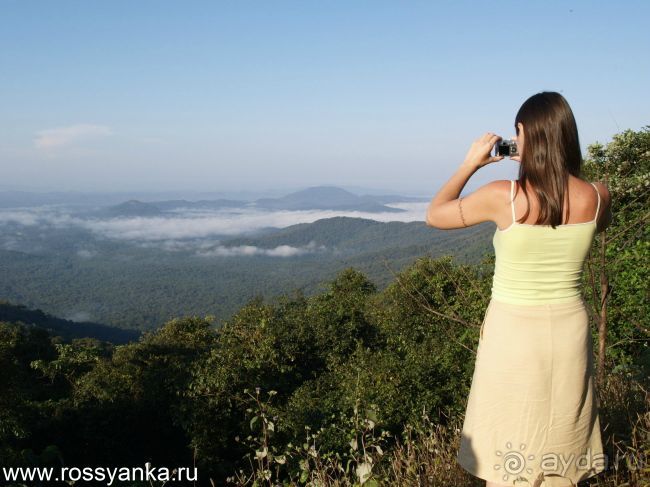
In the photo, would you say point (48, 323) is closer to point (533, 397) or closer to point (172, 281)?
point (533, 397)

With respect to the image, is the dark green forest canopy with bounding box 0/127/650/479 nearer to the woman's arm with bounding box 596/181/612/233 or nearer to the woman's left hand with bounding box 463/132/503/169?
the woman's arm with bounding box 596/181/612/233

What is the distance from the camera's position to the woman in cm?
174

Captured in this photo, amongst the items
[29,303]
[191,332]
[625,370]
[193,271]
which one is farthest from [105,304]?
[625,370]

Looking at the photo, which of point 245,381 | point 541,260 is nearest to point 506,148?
point 541,260

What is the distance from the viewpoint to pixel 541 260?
1.76 m

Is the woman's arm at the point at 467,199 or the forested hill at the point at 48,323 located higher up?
the woman's arm at the point at 467,199

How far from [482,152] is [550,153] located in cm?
25

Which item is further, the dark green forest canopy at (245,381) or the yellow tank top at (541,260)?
the dark green forest canopy at (245,381)

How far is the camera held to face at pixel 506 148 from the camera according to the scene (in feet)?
6.18

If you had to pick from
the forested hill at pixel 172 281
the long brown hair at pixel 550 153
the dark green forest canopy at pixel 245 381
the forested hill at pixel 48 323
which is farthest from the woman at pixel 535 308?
the forested hill at pixel 172 281

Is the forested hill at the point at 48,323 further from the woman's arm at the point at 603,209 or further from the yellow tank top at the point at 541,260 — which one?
the woman's arm at the point at 603,209

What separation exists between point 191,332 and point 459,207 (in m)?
22.5

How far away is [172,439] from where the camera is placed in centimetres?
1614

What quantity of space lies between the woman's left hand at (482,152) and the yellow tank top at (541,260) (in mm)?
205
